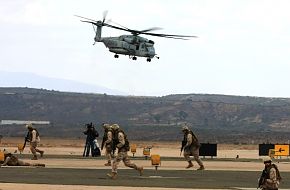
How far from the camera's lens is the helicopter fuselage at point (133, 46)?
250ft

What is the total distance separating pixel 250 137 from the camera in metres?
132

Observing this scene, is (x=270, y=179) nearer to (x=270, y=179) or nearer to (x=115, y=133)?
(x=270, y=179)

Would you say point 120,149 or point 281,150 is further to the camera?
point 281,150

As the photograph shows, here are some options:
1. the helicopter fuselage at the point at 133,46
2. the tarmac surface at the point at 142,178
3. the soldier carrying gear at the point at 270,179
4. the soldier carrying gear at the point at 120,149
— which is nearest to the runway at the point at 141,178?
the tarmac surface at the point at 142,178

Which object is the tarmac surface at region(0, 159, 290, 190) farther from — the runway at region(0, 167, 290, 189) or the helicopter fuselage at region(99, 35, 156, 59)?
the helicopter fuselage at region(99, 35, 156, 59)

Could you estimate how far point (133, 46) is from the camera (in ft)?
250

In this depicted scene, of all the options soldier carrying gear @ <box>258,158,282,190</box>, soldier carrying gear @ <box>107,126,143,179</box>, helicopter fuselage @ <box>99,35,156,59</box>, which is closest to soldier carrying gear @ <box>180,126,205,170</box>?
soldier carrying gear @ <box>107,126,143,179</box>

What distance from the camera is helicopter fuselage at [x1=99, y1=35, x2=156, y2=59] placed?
76.1 m

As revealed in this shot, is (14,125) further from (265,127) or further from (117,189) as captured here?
(117,189)

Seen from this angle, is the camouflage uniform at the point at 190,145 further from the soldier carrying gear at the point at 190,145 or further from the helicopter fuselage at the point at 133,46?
the helicopter fuselage at the point at 133,46

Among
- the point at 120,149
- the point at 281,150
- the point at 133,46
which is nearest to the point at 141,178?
the point at 120,149

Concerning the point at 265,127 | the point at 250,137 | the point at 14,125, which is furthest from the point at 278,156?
the point at 265,127

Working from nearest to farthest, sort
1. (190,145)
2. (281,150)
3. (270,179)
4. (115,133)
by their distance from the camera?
(270,179), (115,133), (190,145), (281,150)

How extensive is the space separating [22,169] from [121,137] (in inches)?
225
